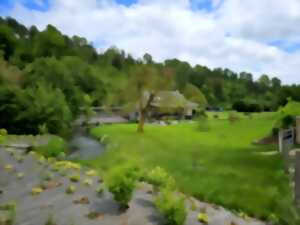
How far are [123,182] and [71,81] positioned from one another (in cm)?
4431

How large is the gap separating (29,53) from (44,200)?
63.7m

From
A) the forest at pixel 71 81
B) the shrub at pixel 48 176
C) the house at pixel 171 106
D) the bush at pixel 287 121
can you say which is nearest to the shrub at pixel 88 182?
the shrub at pixel 48 176

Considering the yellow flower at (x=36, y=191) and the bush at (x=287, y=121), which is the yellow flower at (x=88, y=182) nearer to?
the yellow flower at (x=36, y=191)

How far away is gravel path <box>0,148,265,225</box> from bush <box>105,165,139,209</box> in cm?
34

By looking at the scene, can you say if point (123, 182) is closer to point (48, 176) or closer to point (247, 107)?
point (48, 176)

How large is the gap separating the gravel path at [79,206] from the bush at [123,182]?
1.13 ft

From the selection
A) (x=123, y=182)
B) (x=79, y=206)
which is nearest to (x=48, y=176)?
(x=79, y=206)

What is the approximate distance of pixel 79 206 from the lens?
791 cm

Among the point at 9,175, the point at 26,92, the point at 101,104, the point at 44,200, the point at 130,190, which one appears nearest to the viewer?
the point at 130,190

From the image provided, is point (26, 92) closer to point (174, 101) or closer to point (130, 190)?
point (174, 101)

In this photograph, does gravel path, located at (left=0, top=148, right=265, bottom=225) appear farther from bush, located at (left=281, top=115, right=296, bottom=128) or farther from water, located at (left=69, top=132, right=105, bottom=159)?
water, located at (left=69, top=132, right=105, bottom=159)

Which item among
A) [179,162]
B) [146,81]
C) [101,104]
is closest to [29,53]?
[101,104]

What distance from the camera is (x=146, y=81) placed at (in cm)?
3762

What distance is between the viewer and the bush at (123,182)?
7.31m
